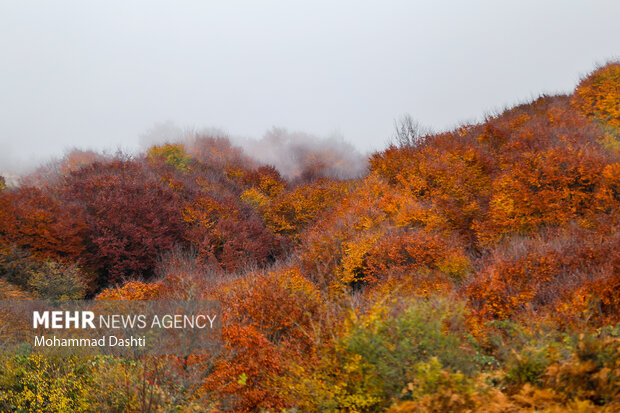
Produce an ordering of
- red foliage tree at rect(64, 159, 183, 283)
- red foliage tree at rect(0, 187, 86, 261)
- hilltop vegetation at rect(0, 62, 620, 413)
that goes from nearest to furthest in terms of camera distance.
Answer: hilltop vegetation at rect(0, 62, 620, 413), red foliage tree at rect(0, 187, 86, 261), red foliage tree at rect(64, 159, 183, 283)

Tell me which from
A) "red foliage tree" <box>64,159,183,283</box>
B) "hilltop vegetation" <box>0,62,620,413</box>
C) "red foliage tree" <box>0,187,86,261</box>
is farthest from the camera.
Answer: "red foliage tree" <box>64,159,183,283</box>

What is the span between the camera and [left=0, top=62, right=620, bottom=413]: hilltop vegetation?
5699 mm

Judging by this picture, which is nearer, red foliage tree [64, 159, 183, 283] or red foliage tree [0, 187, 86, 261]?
red foliage tree [0, 187, 86, 261]

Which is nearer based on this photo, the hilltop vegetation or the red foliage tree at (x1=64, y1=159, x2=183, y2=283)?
the hilltop vegetation

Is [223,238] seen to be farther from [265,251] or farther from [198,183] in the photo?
[198,183]

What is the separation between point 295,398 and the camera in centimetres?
650

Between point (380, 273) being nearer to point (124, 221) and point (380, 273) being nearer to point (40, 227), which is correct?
point (124, 221)

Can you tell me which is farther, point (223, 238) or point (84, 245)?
point (223, 238)

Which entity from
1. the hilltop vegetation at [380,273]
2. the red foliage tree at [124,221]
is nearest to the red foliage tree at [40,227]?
the hilltop vegetation at [380,273]

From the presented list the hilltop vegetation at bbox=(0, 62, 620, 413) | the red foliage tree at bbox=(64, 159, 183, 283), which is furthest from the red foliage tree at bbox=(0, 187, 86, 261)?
the red foliage tree at bbox=(64, 159, 183, 283)

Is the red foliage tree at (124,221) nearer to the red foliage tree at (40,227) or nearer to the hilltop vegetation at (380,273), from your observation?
the hilltop vegetation at (380,273)

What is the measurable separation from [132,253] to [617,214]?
25984 millimetres

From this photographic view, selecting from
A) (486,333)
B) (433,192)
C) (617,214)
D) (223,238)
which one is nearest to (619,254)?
(486,333)

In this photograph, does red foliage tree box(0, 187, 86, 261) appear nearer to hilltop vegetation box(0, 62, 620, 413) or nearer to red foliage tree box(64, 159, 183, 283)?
hilltop vegetation box(0, 62, 620, 413)
